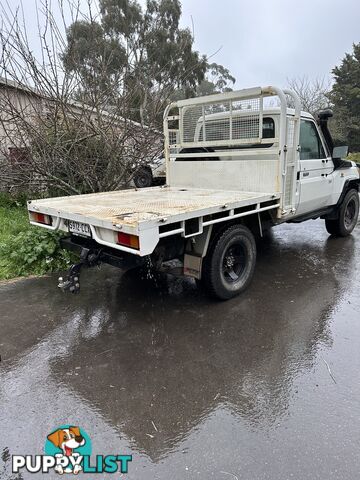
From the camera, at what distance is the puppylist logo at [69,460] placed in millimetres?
2012

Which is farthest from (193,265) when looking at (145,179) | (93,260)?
(145,179)

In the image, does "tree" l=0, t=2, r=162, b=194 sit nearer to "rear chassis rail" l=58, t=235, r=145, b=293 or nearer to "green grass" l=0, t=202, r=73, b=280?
"green grass" l=0, t=202, r=73, b=280

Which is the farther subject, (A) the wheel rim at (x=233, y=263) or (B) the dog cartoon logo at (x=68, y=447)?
(A) the wheel rim at (x=233, y=263)

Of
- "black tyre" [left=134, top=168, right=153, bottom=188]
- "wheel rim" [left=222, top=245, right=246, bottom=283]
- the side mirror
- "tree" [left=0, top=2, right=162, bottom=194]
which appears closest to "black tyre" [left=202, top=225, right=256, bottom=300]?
"wheel rim" [left=222, top=245, right=246, bottom=283]

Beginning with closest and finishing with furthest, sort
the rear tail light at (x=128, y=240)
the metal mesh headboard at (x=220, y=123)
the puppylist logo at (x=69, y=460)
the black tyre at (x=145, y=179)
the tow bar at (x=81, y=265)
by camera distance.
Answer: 1. the puppylist logo at (x=69, y=460)
2. the rear tail light at (x=128, y=240)
3. the tow bar at (x=81, y=265)
4. the metal mesh headboard at (x=220, y=123)
5. the black tyre at (x=145, y=179)

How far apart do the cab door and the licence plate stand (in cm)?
308

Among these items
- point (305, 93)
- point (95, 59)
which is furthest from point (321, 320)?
point (305, 93)

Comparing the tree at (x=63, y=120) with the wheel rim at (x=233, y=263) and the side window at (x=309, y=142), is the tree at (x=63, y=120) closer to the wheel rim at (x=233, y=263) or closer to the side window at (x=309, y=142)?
the side window at (x=309, y=142)

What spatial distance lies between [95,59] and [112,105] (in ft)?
3.02

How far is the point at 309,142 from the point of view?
17.0 ft

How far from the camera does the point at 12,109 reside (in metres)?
6.12

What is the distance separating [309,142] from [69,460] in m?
4.93

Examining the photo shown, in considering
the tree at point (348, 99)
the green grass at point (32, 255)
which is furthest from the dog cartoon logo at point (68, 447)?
the tree at point (348, 99)

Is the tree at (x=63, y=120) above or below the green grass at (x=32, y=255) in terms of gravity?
above
